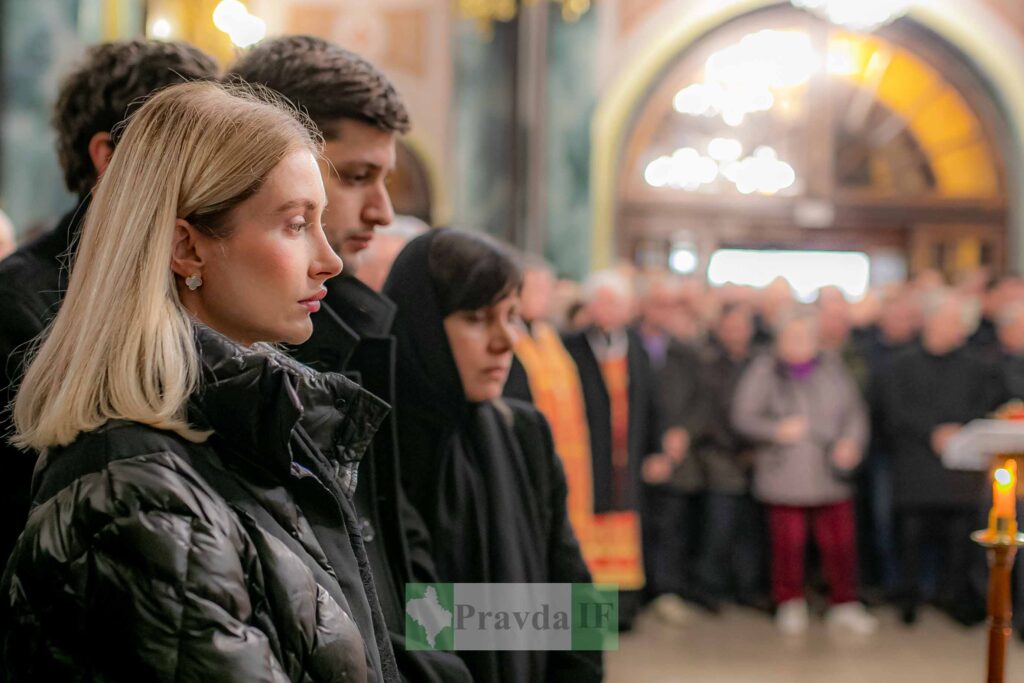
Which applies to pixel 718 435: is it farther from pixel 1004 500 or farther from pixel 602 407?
pixel 1004 500

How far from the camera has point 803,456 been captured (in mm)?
6430

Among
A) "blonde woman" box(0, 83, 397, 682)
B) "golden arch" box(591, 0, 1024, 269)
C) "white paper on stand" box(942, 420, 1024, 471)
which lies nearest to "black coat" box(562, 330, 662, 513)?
"white paper on stand" box(942, 420, 1024, 471)

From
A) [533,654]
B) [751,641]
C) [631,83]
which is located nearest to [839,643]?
[751,641]

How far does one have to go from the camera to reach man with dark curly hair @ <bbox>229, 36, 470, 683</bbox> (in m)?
1.81

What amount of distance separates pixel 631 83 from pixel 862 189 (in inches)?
99.9

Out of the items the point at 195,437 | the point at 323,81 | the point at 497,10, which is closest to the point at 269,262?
the point at 195,437

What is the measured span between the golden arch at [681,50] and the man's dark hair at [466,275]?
8510mm

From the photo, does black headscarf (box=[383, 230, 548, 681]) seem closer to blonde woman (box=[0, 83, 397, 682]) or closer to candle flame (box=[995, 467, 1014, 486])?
blonde woman (box=[0, 83, 397, 682])

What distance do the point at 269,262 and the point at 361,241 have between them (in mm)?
452

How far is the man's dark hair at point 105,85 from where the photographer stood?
1979 mm

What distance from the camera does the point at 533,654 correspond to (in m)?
2.00

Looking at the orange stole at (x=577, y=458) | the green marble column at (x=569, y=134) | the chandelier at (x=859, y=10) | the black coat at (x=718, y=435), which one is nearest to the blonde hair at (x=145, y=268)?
the orange stole at (x=577, y=458)

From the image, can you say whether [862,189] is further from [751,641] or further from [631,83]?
[751,641]

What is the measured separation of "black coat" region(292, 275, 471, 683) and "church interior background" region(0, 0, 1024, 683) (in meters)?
8.08
